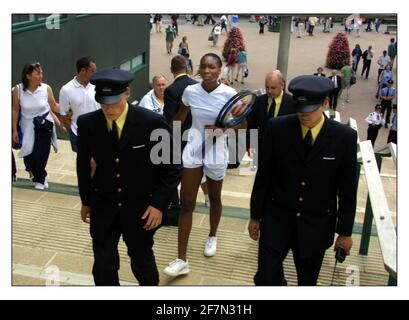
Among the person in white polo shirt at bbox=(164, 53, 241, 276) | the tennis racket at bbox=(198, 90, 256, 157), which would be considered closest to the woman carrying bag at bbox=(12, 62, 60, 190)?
the person in white polo shirt at bbox=(164, 53, 241, 276)

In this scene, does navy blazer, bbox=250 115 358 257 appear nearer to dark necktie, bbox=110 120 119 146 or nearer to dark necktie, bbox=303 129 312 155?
dark necktie, bbox=303 129 312 155

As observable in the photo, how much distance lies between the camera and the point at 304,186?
317 cm

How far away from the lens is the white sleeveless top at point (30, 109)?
5.47 meters

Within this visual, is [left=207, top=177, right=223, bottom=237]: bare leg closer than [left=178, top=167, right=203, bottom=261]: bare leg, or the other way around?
[left=178, top=167, right=203, bottom=261]: bare leg

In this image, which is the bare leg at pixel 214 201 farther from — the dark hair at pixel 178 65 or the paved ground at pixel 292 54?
the paved ground at pixel 292 54

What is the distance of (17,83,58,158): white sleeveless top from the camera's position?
215 inches

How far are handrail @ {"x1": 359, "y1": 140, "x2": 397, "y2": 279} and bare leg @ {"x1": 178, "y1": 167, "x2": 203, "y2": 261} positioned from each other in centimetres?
131

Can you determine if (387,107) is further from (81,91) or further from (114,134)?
(114,134)

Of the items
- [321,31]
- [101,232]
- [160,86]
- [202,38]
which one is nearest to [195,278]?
[101,232]

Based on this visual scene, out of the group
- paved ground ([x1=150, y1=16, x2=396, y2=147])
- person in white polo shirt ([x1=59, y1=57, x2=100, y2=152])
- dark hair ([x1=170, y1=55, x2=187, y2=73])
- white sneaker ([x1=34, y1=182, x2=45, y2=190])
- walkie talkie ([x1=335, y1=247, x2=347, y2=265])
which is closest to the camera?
walkie talkie ([x1=335, y1=247, x2=347, y2=265])

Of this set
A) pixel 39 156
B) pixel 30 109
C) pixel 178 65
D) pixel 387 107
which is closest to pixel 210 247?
pixel 178 65

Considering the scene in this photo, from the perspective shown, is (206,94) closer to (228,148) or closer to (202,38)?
(228,148)

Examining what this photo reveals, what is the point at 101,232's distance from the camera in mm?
3369

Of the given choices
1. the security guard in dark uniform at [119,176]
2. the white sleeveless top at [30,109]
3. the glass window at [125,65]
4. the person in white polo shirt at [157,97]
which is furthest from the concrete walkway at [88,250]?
the glass window at [125,65]
